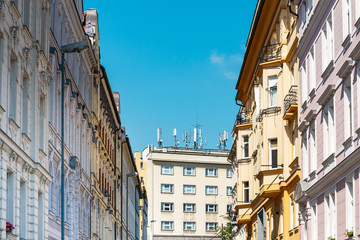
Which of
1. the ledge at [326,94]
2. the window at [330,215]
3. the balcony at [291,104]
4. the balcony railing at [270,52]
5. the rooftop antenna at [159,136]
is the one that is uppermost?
the rooftop antenna at [159,136]

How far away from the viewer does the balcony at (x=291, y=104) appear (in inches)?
1387

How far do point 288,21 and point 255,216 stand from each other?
1733cm

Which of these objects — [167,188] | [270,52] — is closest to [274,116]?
[270,52]

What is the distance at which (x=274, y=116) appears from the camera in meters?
40.9

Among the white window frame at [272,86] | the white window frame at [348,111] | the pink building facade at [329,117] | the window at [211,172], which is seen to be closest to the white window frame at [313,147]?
the pink building facade at [329,117]

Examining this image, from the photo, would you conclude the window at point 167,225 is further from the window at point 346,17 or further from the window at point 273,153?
the window at point 346,17

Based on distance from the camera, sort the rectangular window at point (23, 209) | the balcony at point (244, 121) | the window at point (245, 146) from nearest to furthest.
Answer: the rectangular window at point (23, 209) → the balcony at point (244, 121) → the window at point (245, 146)

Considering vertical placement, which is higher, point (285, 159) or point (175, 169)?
point (175, 169)

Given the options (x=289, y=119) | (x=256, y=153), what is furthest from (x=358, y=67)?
(x=256, y=153)

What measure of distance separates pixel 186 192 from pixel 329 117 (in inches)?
3108

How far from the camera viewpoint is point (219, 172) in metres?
108

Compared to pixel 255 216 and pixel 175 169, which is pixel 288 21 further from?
pixel 175 169

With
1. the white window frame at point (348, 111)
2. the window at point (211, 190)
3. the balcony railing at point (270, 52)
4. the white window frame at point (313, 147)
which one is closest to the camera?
the white window frame at point (348, 111)

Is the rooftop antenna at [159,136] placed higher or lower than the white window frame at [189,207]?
higher
